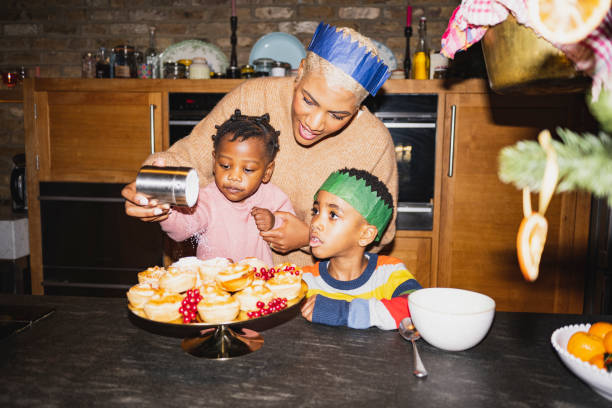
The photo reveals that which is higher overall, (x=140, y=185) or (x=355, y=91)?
(x=355, y=91)

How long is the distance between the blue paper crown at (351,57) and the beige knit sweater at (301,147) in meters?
0.30

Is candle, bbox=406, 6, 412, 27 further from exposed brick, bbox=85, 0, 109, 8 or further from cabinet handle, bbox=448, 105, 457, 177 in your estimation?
exposed brick, bbox=85, 0, 109, 8

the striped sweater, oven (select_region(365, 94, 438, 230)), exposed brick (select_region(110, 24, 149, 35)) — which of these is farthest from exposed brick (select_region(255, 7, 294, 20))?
the striped sweater

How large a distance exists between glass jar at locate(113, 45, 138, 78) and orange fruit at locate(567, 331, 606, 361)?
283 cm

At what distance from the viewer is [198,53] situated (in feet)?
9.82

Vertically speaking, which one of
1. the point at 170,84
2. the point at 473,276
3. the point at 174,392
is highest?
the point at 170,84

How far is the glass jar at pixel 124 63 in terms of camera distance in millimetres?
2795

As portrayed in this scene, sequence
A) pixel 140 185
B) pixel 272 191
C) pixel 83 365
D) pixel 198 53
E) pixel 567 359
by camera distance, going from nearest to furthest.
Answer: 1. pixel 567 359
2. pixel 83 365
3. pixel 140 185
4. pixel 272 191
5. pixel 198 53

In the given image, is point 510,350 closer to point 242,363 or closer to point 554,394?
point 554,394

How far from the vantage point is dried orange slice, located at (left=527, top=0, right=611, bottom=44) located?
39 centimetres

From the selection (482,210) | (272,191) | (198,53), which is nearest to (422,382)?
(272,191)

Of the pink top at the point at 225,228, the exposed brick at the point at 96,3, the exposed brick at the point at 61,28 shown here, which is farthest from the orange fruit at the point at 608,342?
the exposed brick at the point at 61,28

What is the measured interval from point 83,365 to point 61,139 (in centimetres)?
253

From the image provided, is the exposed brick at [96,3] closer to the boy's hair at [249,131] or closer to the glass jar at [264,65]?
the glass jar at [264,65]
